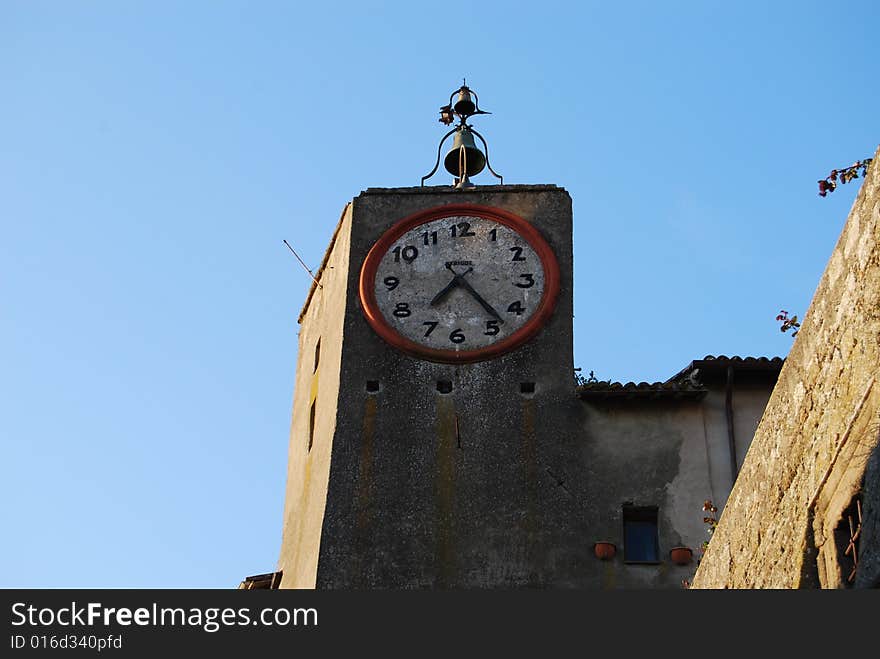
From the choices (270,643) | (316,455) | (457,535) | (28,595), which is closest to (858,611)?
(270,643)

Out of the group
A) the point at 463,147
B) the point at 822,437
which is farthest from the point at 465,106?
the point at 822,437

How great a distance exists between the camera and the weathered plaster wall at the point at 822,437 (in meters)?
7.65

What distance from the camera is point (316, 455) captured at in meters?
18.4

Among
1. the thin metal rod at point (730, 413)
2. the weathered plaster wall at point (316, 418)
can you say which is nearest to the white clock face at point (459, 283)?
the weathered plaster wall at point (316, 418)

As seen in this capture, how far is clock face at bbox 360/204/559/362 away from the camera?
18250 mm

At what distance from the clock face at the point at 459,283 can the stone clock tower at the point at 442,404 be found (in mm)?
14

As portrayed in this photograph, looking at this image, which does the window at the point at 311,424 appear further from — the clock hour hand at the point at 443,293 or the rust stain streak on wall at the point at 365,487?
the clock hour hand at the point at 443,293

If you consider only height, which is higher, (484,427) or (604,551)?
(484,427)

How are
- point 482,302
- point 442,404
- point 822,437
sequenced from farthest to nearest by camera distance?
1. point 482,302
2. point 442,404
3. point 822,437

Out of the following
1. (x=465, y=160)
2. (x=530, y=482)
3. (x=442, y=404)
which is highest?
(x=465, y=160)

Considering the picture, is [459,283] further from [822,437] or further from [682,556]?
[822,437]

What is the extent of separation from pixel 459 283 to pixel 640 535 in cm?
305

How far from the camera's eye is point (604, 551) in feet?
56.3

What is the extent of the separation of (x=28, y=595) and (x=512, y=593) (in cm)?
216
